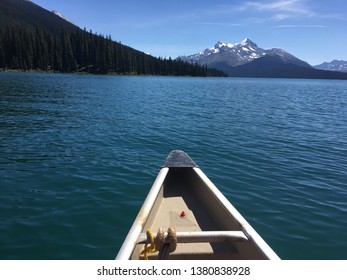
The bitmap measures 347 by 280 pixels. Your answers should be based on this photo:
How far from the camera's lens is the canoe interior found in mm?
6699

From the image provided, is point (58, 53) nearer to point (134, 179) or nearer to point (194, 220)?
point (134, 179)

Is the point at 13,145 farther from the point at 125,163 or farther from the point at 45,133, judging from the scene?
the point at 125,163

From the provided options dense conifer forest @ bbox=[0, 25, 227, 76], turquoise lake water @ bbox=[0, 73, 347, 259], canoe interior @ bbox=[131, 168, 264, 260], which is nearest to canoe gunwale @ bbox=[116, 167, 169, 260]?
canoe interior @ bbox=[131, 168, 264, 260]

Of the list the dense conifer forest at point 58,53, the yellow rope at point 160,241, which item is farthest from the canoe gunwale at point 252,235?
the dense conifer forest at point 58,53

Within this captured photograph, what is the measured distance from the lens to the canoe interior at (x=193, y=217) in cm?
670

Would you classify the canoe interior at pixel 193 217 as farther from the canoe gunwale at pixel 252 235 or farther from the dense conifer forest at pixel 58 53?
the dense conifer forest at pixel 58 53

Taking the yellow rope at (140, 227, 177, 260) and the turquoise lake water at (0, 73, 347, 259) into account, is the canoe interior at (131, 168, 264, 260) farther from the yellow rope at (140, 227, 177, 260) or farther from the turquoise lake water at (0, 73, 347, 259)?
the turquoise lake water at (0, 73, 347, 259)

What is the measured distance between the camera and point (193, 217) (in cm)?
883

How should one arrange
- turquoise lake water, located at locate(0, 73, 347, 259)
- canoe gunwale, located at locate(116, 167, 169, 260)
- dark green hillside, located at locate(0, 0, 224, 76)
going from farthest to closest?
dark green hillside, located at locate(0, 0, 224, 76) → turquoise lake water, located at locate(0, 73, 347, 259) → canoe gunwale, located at locate(116, 167, 169, 260)

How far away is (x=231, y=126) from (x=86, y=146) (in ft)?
47.4

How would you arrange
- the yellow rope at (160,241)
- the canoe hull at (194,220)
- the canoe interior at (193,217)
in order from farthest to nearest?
the canoe interior at (193,217) < the canoe hull at (194,220) < the yellow rope at (160,241)

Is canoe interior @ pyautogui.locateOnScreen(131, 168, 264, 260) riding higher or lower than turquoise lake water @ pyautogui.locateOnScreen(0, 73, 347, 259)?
higher

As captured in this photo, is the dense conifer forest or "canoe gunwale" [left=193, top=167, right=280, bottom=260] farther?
the dense conifer forest

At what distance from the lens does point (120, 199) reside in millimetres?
10930
